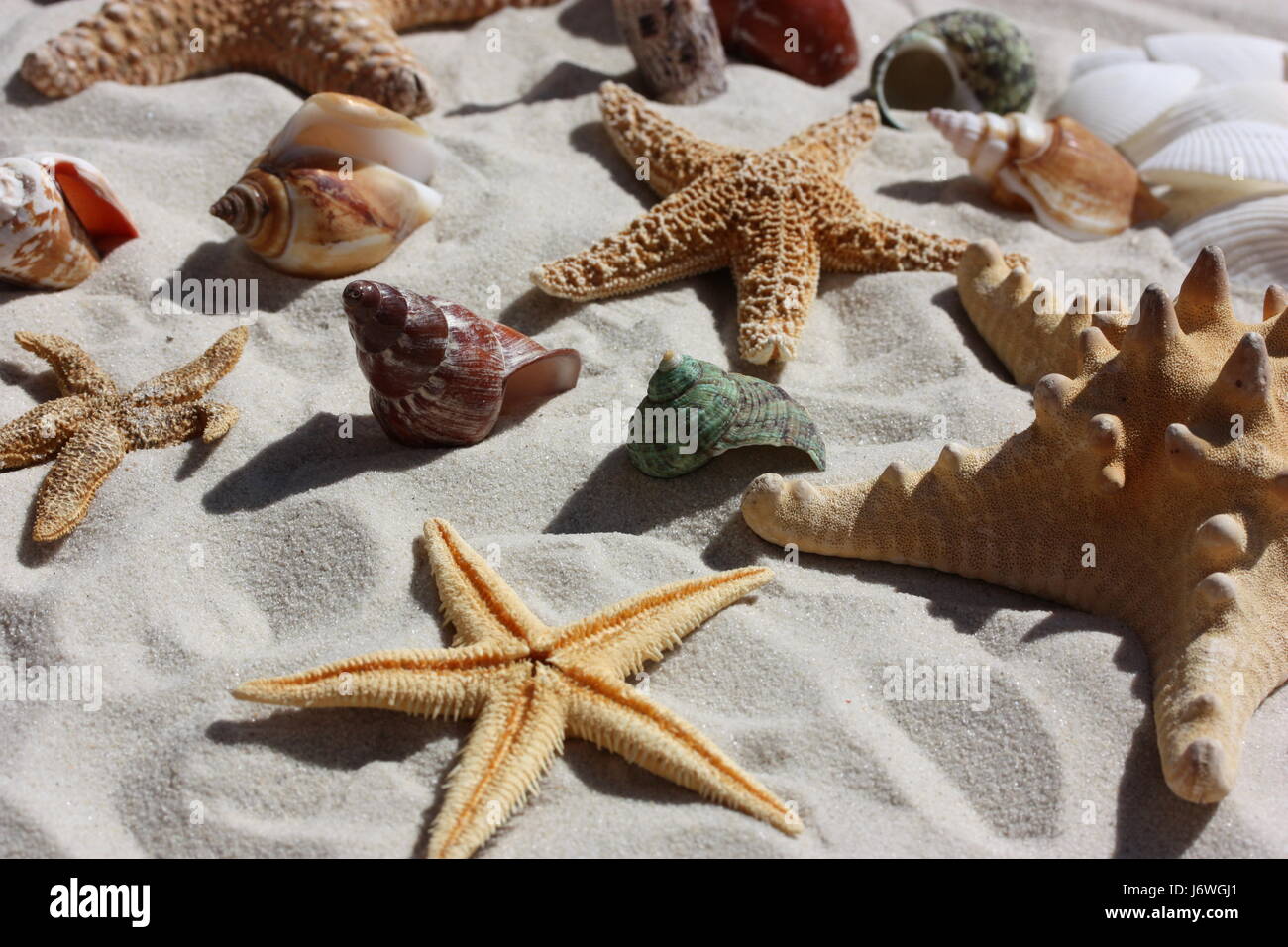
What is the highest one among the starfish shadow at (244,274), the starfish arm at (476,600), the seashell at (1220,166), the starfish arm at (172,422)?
the seashell at (1220,166)

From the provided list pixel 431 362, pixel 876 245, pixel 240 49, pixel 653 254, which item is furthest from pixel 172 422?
pixel 876 245

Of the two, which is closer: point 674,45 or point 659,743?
point 659,743

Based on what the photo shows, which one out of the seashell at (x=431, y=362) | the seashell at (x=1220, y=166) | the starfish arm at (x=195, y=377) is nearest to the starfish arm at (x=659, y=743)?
the seashell at (x=431, y=362)

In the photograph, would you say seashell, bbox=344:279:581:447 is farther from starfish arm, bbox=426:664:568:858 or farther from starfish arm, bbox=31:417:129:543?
starfish arm, bbox=426:664:568:858

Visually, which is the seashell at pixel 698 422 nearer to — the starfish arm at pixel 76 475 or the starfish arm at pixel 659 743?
the starfish arm at pixel 659 743

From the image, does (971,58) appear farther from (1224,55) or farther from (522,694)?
(522,694)

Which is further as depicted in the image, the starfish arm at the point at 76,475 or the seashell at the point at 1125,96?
the seashell at the point at 1125,96
